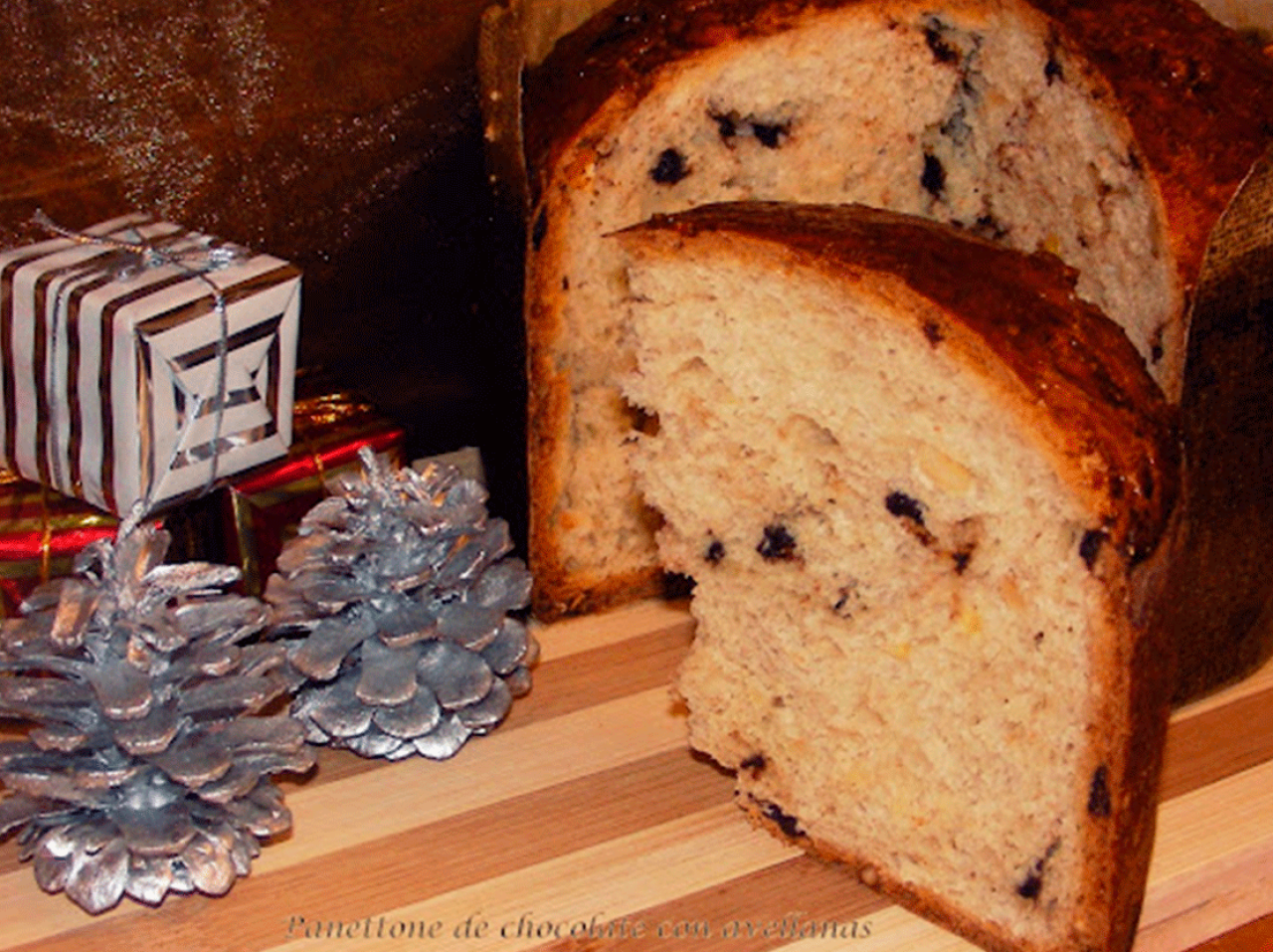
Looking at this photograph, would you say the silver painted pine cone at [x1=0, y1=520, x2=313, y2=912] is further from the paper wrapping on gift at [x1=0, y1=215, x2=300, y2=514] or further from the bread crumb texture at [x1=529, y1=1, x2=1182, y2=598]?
the bread crumb texture at [x1=529, y1=1, x2=1182, y2=598]

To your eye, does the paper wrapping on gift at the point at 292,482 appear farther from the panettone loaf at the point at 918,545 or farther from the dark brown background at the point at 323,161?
the panettone loaf at the point at 918,545

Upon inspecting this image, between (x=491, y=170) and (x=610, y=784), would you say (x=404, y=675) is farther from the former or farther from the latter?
(x=491, y=170)

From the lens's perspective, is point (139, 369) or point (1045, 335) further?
point (139, 369)

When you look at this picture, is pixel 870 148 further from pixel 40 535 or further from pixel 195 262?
pixel 40 535

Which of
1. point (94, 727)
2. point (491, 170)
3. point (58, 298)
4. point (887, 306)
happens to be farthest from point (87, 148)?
point (887, 306)

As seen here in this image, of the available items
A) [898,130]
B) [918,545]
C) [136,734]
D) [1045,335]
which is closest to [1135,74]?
[898,130]

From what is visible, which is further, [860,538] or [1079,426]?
[860,538]

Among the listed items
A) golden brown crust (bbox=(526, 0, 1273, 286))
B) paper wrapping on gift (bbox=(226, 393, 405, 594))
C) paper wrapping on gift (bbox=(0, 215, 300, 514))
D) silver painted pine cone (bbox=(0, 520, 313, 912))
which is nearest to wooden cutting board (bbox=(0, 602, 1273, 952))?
silver painted pine cone (bbox=(0, 520, 313, 912))
